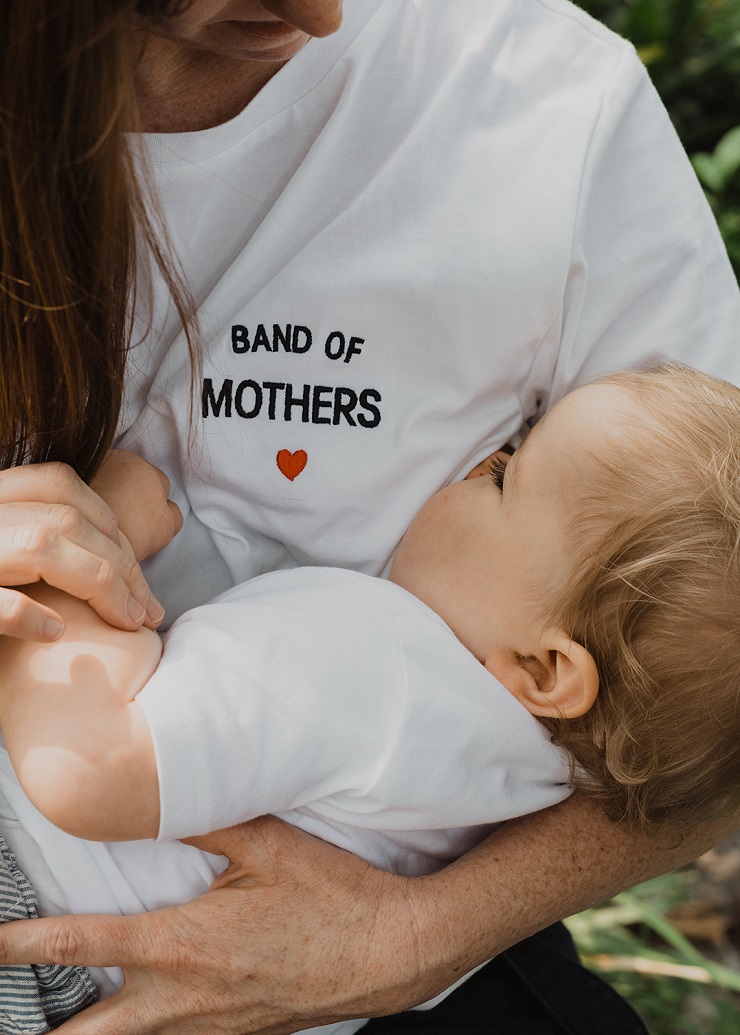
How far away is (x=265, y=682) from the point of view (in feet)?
3.47

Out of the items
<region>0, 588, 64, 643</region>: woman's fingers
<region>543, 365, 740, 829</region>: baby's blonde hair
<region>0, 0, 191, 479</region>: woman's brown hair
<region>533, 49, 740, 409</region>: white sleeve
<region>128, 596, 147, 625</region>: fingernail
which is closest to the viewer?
<region>0, 0, 191, 479</region>: woman's brown hair

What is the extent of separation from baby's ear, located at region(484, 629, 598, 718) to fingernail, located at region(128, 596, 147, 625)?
45 centimetres

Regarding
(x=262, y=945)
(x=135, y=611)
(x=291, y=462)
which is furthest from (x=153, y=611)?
(x=262, y=945)

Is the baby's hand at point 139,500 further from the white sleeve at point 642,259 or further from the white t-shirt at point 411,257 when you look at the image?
the white sleeve at point 642,259

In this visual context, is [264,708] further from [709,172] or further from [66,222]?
[709,172]

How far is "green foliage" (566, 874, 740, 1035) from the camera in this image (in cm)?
227

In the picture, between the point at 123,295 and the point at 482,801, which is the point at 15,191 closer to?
the point at 123,295

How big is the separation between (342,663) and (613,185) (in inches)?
28.6

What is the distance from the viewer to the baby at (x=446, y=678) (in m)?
1.02

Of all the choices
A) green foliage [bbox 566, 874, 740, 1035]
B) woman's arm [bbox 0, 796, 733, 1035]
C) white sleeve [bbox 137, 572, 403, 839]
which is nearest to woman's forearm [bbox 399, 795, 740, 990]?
woman's arm [bbox 0, 796, 733, 1035]

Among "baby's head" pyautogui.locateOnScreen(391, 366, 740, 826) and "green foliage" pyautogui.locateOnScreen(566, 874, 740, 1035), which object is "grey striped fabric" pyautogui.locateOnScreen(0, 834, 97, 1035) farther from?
"green foliage" pyautogui.locateOnScreen(566, 874, 740, 1035)

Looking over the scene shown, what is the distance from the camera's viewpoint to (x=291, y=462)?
51.9 inches

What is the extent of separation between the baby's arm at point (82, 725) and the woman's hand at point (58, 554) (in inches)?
1.6

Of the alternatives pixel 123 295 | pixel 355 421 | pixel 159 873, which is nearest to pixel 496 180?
pixel 355 421
